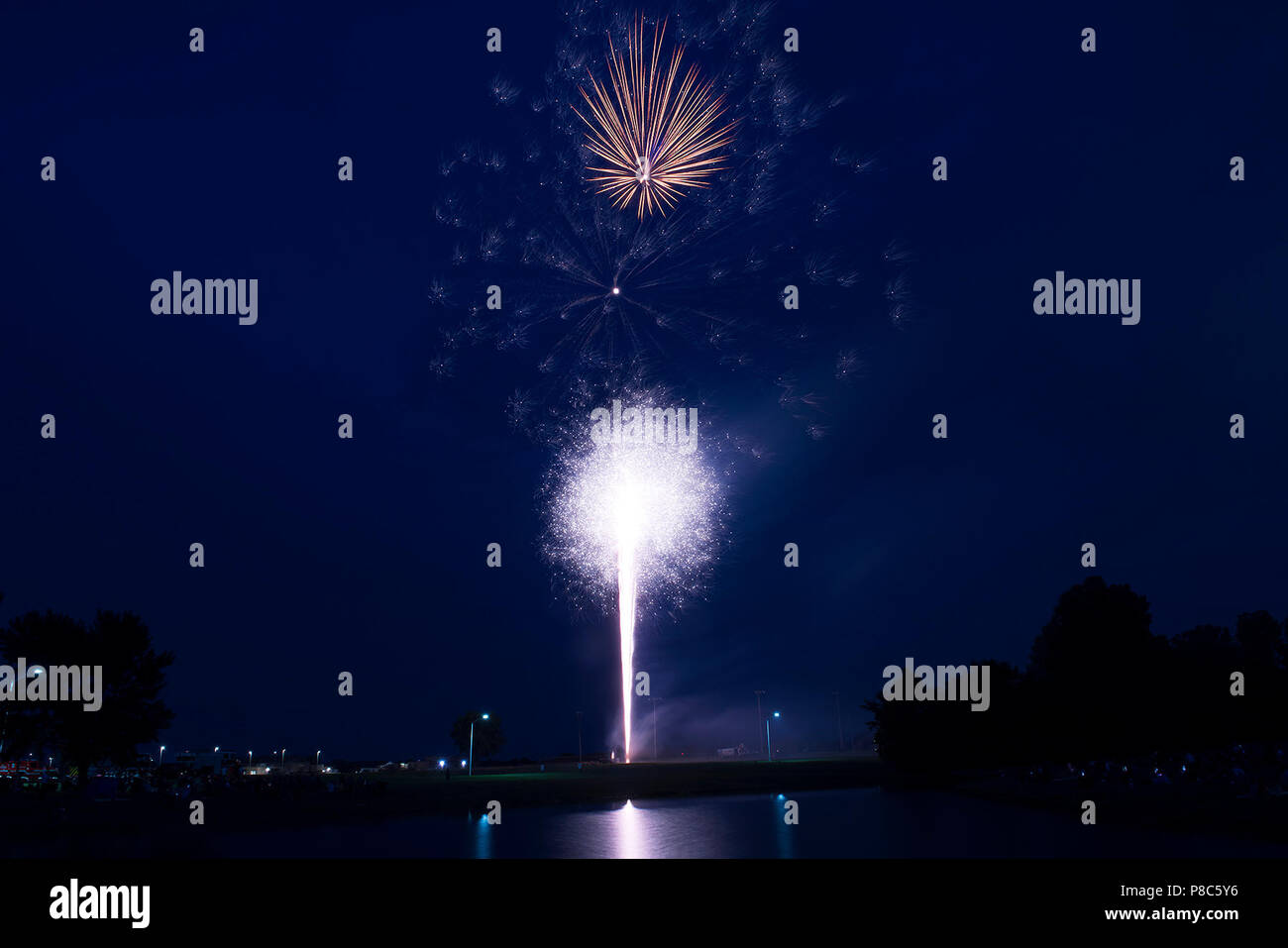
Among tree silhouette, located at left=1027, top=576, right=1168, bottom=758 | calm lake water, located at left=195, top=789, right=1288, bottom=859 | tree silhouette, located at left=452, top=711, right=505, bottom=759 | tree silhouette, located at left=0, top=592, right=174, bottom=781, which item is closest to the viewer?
calm lake water, located at left=195, top=789, right=1288, bottom=859

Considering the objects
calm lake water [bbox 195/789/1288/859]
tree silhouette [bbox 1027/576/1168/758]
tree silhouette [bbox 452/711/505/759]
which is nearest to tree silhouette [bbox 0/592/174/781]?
calm lake water [bbox 195/789/1288/859]

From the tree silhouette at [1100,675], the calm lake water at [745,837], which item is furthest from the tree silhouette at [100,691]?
the tree silhouette at [1100,675]

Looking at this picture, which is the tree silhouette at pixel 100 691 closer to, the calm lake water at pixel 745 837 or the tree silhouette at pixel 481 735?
the calm lake water at pixel 745 837

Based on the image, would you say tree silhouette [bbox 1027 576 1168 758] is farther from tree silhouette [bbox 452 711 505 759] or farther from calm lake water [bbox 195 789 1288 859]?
tree silhouette [bbox 452 711 505 759]

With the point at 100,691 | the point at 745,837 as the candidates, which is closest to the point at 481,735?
the point at 100,691

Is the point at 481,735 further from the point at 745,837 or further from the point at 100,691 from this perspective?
the point at 745,837
